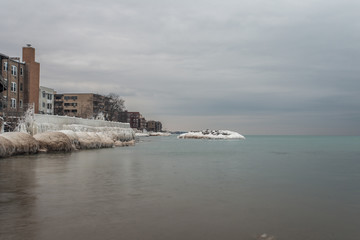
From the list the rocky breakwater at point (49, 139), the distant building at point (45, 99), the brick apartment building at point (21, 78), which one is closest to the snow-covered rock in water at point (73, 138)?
the rocky breakwater at point (49, 139)

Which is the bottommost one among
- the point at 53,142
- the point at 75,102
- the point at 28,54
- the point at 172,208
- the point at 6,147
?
the point at 172,208

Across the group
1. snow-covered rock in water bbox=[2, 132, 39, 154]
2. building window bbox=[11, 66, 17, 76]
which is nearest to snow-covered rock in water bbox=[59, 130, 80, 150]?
snow-covered rock in water bbox=[2, 132, 39, 154]

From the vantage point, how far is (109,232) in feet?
22.6

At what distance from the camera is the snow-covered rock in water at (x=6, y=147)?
76.0 ft

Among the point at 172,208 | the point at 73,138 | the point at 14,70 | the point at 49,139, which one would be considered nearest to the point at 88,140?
the point at 73,138

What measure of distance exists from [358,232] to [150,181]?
8.82 metres

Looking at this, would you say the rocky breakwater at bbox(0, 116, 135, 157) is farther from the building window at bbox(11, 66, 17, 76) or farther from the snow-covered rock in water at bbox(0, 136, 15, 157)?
the building window at bbox(11, 66, 17, 76)

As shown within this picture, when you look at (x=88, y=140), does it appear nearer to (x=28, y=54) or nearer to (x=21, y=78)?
(x=21, y=78)

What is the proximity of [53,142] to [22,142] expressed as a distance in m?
4.55

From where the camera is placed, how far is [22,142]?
86.4 feet

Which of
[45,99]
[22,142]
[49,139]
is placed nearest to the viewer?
[22,142]

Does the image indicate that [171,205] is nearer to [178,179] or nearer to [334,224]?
[334,224]

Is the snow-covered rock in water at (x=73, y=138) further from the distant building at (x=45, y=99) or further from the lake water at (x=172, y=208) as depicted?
the distant building at (x=45, y=99)

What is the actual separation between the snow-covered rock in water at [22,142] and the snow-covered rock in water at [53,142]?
1945 mm
